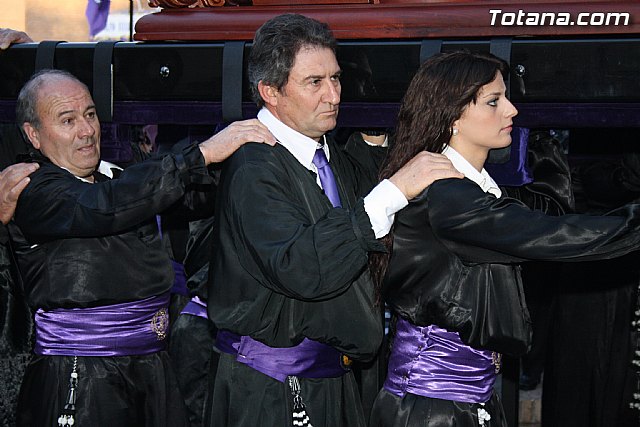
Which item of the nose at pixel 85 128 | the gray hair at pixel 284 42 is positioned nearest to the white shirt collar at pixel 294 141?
the gray hair at pixel 284 42

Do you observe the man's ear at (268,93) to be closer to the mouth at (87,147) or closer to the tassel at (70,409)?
the mouth at (87,147)

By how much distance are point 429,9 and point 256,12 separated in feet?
1.79

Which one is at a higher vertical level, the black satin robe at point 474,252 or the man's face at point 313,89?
the man's face at point 313,89

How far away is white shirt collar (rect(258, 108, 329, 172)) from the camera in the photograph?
3.01 meters

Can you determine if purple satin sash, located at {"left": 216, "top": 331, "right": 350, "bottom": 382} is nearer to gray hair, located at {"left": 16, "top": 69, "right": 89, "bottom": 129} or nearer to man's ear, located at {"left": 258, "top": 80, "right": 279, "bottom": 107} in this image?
man's ear, located at {"left": 258, "top": 80, "right": 279, "bottom": 107}

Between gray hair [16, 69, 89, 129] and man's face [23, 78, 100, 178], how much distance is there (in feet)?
0.04

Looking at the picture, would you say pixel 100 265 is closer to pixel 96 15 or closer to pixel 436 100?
pixel 436 100

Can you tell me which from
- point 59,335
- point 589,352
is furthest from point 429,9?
point 589,352

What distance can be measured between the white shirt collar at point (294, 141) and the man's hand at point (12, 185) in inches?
32.3

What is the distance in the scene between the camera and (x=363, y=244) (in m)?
2.63

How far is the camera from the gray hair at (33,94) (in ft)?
11.2

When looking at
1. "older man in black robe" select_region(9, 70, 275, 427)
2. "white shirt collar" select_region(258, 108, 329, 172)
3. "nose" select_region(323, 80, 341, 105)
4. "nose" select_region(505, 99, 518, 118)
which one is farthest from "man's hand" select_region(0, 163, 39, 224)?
"nose" select_region(505, 99, 518, 118)

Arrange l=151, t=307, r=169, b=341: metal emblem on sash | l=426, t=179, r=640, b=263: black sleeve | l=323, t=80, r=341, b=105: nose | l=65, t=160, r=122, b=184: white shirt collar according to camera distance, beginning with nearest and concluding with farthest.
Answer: l=426, t=179, r=640, b=263: black sleeve
l=323, t=80, r=341, b=105: nose
l=151, t=307, r=169, b=341: metal emblem on sash
l=65, t=160, r=122, b=184: white shirt collar

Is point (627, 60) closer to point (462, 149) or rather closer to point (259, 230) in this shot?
point (462, 149)
